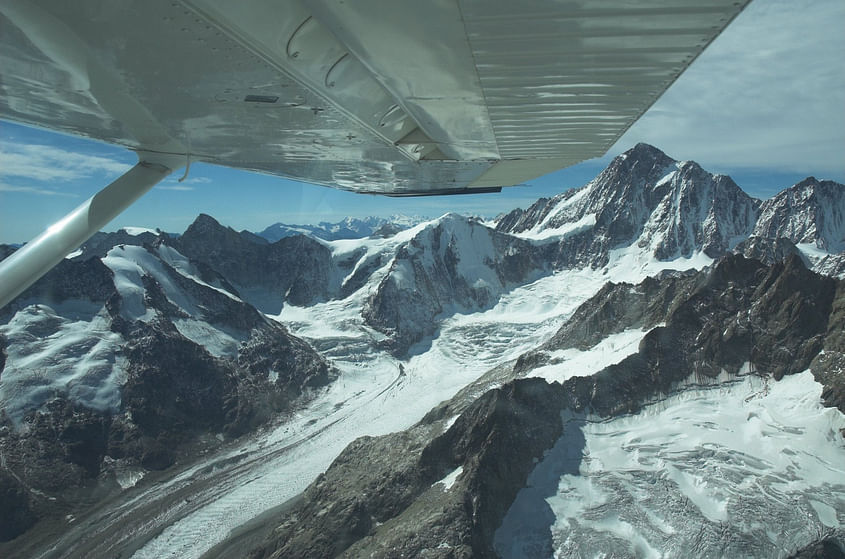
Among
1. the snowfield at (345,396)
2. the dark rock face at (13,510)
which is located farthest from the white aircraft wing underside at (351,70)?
the dark rock face at (13,510)

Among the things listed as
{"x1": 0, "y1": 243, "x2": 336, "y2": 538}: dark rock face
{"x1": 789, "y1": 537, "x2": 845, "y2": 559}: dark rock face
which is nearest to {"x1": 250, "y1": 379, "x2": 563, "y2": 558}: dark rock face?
{"x1": 789, "y1": 537, "x2": 845, "y2": 559}: dark rock face

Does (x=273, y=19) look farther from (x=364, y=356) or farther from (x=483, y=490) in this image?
(x=364, y=356)

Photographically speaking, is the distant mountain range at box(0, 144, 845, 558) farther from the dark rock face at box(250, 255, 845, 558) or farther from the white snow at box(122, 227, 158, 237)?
the white snow at box(122, 227, 158, 237)

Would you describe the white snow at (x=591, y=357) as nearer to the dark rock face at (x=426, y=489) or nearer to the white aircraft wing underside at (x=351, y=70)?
the dark rock face at (x=426, y=489)

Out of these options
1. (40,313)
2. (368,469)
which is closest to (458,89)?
(368,469)

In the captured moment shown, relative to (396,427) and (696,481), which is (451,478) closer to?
(696,481)

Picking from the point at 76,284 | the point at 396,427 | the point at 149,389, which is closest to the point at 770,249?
the point at 396,427

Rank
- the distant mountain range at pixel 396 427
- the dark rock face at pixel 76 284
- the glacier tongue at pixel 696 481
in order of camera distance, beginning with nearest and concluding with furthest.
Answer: the glacier tongue at pixel 696 481 < the distant mountain range at pixel 396 427 < the dark rock face at pixel 76 284
